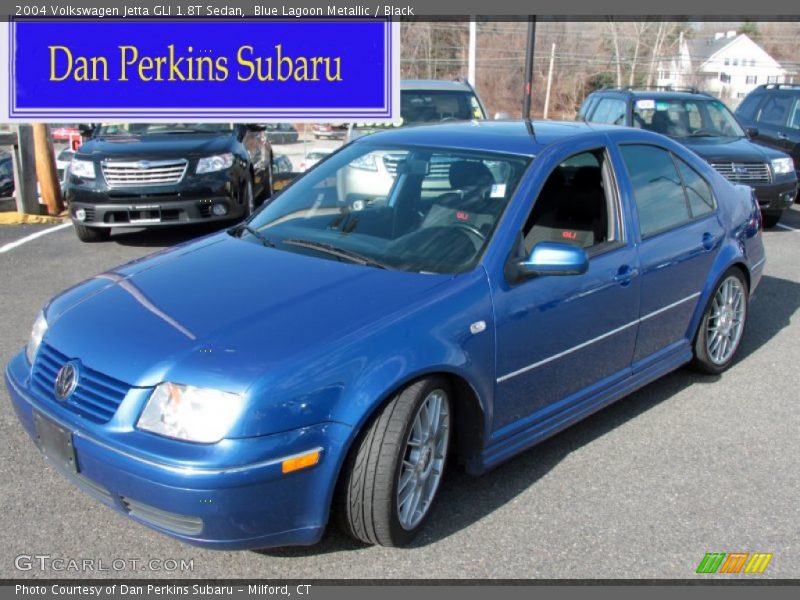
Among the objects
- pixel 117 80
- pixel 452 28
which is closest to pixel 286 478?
pixel 117 80

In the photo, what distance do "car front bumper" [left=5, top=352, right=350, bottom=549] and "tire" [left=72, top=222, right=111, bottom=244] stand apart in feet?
22.0

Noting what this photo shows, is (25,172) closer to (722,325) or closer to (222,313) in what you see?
(222,313)

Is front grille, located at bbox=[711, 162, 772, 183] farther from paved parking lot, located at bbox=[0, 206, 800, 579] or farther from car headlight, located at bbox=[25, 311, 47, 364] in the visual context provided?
car headlight, located at bbox=[25, 311, 47, 364]

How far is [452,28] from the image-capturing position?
55188 millimetres

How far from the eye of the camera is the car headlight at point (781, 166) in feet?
32.6

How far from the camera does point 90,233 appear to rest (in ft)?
30.2

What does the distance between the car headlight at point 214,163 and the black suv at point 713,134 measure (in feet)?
16.9

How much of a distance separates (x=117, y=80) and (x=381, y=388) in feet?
28.9

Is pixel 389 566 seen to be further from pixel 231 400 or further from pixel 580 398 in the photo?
pixel 580 398

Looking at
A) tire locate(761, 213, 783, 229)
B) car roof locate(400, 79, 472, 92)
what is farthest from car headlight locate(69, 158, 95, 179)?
tire locate(761, 213, 783, 229)

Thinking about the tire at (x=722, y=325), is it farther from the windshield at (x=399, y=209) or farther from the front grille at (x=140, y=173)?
the front grille at (x=140, y=173)

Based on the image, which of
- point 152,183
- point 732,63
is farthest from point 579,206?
point 732,63

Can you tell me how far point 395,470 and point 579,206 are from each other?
6.81 feet

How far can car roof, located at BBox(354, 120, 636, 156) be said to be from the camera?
4.07m
